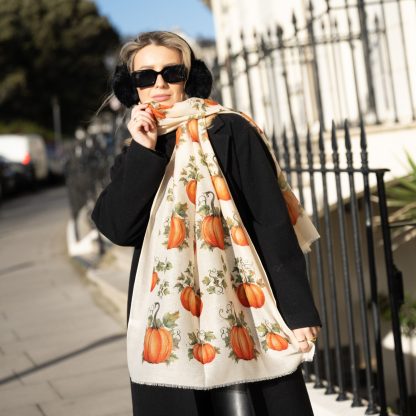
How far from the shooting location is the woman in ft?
8.09

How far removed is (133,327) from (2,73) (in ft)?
143

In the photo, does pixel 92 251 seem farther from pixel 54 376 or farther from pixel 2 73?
pixel 2 73

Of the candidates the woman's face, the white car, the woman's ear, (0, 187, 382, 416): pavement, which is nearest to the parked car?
the white car

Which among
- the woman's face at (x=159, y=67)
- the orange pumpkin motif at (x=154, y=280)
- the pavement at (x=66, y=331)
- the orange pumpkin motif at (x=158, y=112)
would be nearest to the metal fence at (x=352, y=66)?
the pavement at (x=66, y=331)

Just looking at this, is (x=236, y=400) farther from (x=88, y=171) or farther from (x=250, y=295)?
(x=88, y=171)

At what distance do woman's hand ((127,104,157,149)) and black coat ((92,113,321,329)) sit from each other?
0.02 m

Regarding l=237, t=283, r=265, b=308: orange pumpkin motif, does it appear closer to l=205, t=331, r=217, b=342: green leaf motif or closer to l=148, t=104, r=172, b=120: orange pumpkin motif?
l=205, t=331, r=217, b=342: green leaf motif

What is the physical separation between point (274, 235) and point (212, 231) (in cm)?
18

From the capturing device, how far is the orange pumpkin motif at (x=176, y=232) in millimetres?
2504

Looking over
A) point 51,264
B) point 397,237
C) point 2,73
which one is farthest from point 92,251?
point 2,73

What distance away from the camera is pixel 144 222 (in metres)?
2.60

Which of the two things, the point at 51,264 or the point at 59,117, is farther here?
the point at 59,117

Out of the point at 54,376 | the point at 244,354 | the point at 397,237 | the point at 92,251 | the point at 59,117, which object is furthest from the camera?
the point at 59,117

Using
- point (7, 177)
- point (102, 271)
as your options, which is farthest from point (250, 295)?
point (7, 177)
